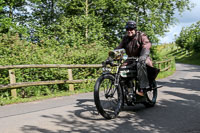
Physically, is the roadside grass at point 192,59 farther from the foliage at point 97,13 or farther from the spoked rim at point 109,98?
the spoked rim at point 109,98

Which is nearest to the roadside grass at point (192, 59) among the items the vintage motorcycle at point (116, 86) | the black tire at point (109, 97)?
the vintage motorcycle at point (116, 86)

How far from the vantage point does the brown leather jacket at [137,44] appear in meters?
5.39

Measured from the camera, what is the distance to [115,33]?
31281mm

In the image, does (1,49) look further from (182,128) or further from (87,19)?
(87,19)

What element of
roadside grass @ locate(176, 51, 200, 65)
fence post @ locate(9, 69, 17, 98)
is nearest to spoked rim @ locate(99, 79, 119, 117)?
fence post @ locate(9, 69, 17, 98)

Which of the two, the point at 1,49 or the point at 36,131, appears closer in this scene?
the point at 36,131

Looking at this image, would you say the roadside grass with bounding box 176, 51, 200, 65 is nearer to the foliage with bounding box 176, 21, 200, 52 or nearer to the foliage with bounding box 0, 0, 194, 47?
the foliage with bounding box 176, 21, 200, 52

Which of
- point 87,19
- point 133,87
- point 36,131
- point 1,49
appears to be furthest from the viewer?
point 87,19

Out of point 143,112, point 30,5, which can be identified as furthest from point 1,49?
point 30,5

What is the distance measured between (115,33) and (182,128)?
27561 millimetres

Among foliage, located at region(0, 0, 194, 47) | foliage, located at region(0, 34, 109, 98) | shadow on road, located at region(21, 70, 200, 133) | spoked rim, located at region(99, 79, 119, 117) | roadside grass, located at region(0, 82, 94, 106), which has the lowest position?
shadow on road, located at region(21, 70, 200, 133)

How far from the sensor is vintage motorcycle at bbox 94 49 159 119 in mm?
4799

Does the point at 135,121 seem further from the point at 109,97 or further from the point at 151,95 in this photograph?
the point at 151,95

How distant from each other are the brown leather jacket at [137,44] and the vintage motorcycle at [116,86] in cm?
22
